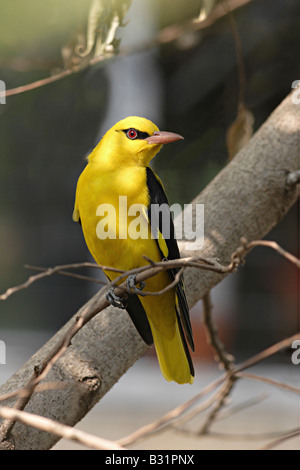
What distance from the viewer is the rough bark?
4.77 ft

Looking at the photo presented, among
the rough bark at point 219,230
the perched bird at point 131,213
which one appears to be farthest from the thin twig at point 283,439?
the rough bark at point 219,230

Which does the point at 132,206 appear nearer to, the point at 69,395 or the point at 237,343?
the point at 69,395

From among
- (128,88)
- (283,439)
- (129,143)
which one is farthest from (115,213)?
(128,88)

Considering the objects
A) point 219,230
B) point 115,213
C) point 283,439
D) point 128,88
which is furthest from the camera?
point 128,88

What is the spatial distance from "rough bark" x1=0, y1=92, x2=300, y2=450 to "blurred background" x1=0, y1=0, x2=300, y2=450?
0.77 feet

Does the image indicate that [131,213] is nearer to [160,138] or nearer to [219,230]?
[160,138]

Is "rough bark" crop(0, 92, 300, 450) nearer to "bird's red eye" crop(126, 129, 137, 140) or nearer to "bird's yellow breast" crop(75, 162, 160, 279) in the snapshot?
"bird's yellow breast" crop(75, 162, 160, 279)

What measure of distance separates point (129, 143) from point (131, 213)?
17 cm

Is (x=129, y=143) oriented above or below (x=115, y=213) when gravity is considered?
above

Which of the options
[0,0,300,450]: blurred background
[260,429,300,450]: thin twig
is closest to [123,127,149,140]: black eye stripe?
[0,0,300,450]: blurred background

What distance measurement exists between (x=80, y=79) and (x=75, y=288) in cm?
369

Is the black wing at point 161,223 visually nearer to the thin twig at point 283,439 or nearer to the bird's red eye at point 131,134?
the bird's red eye at point 131,134

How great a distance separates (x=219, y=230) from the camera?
1.62 metres

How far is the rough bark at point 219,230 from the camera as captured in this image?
1.45 metres
